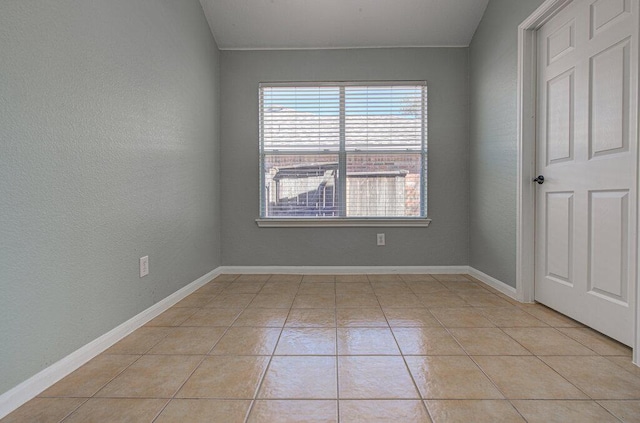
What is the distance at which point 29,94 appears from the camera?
1229 mm

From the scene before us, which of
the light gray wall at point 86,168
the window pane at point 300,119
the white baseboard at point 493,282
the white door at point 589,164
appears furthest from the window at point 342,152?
the white door at point 589,164

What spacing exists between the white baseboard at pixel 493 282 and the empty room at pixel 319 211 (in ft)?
0.10

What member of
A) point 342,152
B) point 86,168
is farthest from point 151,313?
point 342,152

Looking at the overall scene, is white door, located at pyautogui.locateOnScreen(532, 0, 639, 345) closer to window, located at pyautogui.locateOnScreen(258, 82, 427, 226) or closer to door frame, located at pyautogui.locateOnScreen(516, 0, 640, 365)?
door frame, located at pyautogui.locateOnScreen(516, 0, 640, 365)

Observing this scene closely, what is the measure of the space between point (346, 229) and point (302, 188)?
59 centimetres

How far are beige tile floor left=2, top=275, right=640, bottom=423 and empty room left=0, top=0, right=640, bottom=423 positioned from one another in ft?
0.04

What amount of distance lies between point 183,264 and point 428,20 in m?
2.91

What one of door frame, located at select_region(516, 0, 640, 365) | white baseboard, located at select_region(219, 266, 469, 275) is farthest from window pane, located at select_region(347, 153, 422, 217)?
door frame, located at select_region(516, 0, 640, 365)

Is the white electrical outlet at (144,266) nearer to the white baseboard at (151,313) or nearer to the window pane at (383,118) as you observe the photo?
the white baseboard at (151,313)

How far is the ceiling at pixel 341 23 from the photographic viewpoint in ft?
9.39

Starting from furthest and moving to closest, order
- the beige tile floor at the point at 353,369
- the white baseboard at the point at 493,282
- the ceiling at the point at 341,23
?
the ceiling at the point at 341,23 → the white baseboard at the point at 493,282 → the beige tile floor at the point at 353,369

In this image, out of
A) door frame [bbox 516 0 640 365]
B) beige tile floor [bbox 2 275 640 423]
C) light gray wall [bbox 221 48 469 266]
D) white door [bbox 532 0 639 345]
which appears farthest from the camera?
light gray wall [bbox 221 48 469 266]

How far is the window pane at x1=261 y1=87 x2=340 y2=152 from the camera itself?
10.8 feet

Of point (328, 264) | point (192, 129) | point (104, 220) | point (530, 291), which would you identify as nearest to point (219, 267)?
point (328, 264)
